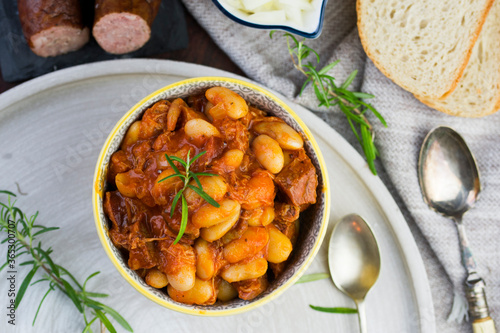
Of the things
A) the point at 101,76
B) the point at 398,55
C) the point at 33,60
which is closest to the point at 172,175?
the point at 101,76

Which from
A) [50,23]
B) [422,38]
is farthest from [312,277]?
[50,23]

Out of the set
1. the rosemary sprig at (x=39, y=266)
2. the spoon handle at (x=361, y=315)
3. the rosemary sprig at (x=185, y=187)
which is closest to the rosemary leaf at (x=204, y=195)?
the rosemary sprig at (x=185, y=187)

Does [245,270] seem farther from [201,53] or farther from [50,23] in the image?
[50,23]

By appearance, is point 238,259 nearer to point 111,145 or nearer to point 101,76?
point 111,145

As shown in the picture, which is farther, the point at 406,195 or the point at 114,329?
the point at 406,195

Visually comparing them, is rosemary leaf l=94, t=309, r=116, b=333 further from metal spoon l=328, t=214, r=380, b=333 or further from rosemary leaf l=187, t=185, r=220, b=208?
metal spoon l=328, t=214, r=380, b=333

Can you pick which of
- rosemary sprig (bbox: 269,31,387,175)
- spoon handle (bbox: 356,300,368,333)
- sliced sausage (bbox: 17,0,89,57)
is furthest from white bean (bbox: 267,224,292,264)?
sliced sausage (bbox: 17,0,89,57)

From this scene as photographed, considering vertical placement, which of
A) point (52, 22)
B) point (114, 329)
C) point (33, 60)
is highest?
point (52, 22)
